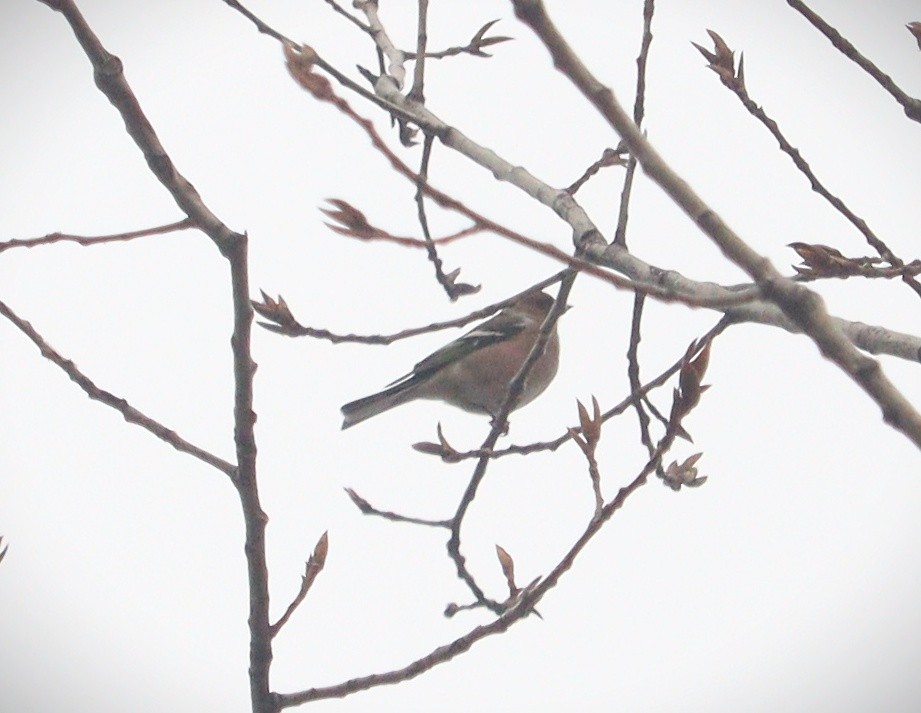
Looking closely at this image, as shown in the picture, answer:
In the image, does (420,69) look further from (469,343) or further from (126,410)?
(469,343)

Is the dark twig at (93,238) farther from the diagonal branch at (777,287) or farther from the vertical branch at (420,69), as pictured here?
the vertical branch at (420,69)

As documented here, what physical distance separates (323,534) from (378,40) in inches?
80.7

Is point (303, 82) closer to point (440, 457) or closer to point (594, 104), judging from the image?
point (594, 104)

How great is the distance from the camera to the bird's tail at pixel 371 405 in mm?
4715

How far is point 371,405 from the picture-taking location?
4766mm

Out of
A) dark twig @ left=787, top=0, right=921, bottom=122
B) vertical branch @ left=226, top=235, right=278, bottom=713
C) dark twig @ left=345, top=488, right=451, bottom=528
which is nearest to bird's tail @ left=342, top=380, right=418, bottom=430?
dark twig @ left=345, top=488, right=451, bottom=528

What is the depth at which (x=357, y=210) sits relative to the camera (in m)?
1.43

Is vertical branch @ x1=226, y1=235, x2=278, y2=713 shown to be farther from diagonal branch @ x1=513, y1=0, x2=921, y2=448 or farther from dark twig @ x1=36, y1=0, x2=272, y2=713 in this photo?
diagonal branch @ x1=513, y1=0, x2=921, y2=448

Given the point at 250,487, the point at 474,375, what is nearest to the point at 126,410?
the point at 250,487

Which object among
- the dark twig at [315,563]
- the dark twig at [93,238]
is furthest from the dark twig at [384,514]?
the dark twig at [93,238]

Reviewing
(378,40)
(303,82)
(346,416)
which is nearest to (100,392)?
(303,82)

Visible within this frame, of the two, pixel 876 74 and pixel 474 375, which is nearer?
pixel 876 74

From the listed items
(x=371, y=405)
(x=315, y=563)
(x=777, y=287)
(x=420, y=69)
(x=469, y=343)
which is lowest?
(x=777, y=287)

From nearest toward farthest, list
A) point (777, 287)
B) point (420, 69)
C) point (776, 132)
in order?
point (777, 287) < point (776, 132) < point (420, 69)
